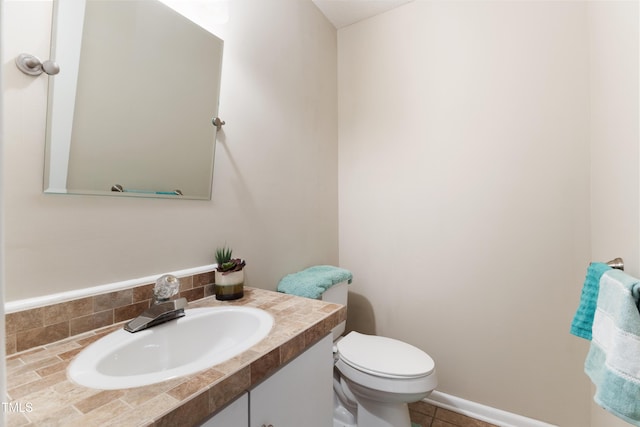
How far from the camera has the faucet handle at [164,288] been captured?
0.83m

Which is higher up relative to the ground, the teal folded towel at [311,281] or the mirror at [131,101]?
the mirror at [131,101]

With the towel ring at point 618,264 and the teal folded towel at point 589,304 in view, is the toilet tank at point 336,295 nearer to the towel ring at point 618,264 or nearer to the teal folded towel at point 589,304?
the teal folded towel at point 589,304

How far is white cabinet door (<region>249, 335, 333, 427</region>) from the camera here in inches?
24.6

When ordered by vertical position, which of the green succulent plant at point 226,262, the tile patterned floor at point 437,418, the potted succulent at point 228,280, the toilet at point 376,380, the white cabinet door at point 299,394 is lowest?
the tile patterned floor at point 437,418

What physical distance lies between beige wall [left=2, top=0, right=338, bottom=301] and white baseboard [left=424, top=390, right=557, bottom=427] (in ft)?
3.34

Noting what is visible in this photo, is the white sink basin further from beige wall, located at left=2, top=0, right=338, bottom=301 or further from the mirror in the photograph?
the mirror

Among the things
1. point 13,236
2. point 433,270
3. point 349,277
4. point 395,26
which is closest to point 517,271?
point 433,270

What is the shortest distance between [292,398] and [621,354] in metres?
0.75

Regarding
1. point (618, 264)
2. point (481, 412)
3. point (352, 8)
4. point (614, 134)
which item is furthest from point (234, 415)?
point (352, 8)

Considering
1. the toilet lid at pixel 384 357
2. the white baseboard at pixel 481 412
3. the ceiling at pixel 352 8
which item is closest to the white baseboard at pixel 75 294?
the toilet lid at pixel 384 357

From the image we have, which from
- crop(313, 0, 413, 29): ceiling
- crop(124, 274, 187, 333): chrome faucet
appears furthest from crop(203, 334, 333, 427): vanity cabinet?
crop(313, 0, 413, 29): ceiling

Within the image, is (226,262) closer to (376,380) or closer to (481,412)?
(376,380)

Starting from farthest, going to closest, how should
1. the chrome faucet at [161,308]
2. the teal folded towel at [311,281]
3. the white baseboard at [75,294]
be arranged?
the teal folded towel at [311,281]
the chrome faucet at [161,308]
the white baseboard at [75,294]

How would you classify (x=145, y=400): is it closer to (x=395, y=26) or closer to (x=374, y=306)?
(x=374, y=306)
